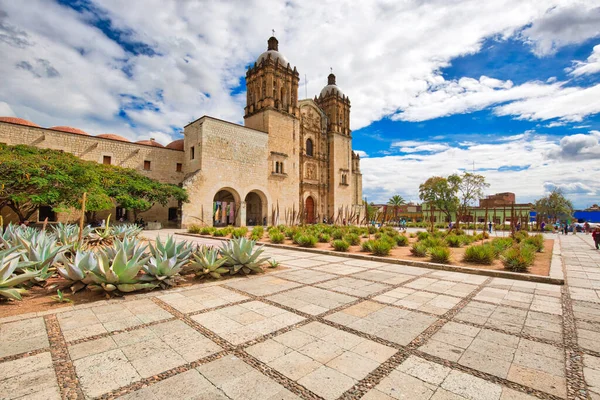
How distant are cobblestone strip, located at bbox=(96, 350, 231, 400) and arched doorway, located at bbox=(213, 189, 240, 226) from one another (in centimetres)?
2228

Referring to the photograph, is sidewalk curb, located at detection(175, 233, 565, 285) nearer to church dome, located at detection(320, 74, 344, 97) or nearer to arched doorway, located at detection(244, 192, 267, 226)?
arched doorway, located at detection(244, 192, 267, 226)

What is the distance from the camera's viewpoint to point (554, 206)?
39.7m

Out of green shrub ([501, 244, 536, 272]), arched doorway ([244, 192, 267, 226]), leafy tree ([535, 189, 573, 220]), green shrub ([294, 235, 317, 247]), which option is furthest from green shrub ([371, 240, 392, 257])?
leafy tree ([535, 189, 573, 220])

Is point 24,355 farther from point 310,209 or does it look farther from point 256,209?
point 310,209

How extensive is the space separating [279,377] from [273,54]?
29468mm

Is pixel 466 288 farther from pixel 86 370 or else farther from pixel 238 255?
pixel 86 370

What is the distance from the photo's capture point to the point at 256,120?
26.7 meters

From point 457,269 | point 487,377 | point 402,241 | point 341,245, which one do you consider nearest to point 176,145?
point 341,245

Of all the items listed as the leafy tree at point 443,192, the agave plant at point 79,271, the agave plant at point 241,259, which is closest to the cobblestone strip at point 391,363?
the agave plant at point 241,259

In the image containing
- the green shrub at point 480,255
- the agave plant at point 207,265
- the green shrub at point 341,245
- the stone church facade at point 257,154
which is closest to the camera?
the agave plant at point 207,265

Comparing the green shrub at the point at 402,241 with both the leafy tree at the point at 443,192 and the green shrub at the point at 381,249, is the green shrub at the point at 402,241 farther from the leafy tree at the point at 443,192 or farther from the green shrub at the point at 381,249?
the leafy tree at the point at 443,192

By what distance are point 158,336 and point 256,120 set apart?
25557 millimetres

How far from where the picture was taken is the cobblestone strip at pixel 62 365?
1.96 m

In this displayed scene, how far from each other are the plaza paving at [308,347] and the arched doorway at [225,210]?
2107 cm
